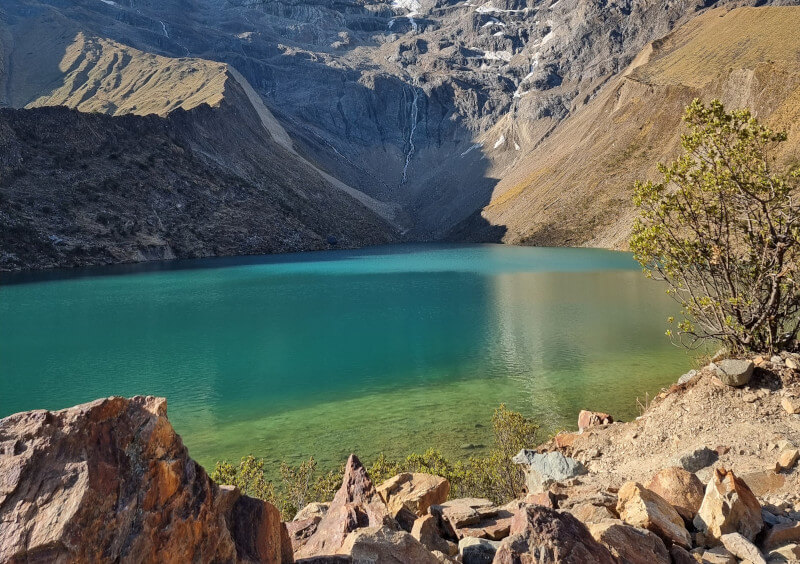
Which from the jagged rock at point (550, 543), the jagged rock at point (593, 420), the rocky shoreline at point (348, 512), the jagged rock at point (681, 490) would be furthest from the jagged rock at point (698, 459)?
the jagged rock at point (550, 543)

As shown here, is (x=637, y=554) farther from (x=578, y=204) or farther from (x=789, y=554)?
(x=578, y=204)

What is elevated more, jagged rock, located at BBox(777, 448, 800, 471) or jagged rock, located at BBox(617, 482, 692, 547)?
jagged rock, located at BBox(617, 482, 692, 547)

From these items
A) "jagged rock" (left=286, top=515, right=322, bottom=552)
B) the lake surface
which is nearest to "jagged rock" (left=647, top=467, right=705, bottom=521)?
"jagged rock" (left=286, top=515, right=322, bottom=552)

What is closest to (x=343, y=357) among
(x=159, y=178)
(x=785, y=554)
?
(x=785, y=554)

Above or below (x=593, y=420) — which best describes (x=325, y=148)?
above

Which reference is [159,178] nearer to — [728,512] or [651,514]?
[651,514]

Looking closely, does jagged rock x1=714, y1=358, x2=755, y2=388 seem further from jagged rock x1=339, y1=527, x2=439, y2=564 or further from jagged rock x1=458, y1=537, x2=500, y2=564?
jagged rock x1=339, y1=527, x2=439, y2=564

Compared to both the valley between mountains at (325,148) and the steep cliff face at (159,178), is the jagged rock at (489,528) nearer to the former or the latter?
the steep cliff face at (159,178)
